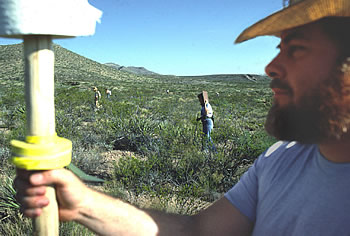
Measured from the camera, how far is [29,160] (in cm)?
105

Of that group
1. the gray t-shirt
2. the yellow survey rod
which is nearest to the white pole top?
the yellow survey rod

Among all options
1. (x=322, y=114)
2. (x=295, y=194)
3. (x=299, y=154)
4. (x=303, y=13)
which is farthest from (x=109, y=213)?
(x=303, y=13)

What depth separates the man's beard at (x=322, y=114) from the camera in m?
1.35

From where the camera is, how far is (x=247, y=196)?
5.65 ft

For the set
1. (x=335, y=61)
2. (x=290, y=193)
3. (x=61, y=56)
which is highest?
(x=61, y=56)

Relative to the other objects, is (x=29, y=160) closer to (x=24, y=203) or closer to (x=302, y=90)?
(x=24, y=203)

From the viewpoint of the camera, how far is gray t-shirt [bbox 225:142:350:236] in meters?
1.29

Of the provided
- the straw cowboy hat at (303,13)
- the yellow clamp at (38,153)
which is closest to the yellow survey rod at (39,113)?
the yellow clamp at (38,153)

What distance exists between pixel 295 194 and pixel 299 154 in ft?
0.83

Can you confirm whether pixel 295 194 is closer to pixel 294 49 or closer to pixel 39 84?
pixel 294 49

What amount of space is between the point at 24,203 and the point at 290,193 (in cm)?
115

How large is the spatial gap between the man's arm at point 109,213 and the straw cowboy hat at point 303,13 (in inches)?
39.5

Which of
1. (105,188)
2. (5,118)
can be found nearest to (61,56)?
(5,118)

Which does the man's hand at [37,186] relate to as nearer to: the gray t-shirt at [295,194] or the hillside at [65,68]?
the gray t-shirt at [295,194]
